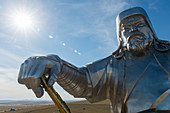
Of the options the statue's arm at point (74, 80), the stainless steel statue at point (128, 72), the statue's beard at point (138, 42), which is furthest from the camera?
the statue's beard at point (138, 42)

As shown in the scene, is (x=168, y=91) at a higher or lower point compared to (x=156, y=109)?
higher

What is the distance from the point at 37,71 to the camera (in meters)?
2.25

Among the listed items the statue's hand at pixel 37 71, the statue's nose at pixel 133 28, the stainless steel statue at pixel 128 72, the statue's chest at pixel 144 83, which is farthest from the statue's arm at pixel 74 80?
the statue's nose at pixel 133 28

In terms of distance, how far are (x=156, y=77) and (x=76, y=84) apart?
1580 mm

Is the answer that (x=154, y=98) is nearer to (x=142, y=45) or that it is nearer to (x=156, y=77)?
(x=156, y=77)

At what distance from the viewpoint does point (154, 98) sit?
261 cm

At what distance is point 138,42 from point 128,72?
66cm

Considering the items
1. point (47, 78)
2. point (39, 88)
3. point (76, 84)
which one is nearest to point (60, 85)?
point (76, 84)

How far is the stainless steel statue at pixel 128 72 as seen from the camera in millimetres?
2607

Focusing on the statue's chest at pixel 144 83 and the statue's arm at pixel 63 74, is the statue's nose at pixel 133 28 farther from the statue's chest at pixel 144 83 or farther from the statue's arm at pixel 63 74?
the statue's arm at pixel 63 74

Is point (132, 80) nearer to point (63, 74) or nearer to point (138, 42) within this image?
point (138, 42)

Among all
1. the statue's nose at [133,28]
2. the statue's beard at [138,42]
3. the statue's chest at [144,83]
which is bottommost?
the statue's chest at [144,83]

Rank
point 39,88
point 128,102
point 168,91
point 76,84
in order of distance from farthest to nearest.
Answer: point 76,84 → point 128,102 → point 168,91 → point 39,88

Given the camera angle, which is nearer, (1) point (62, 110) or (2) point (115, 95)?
(1) point (62, 110)
